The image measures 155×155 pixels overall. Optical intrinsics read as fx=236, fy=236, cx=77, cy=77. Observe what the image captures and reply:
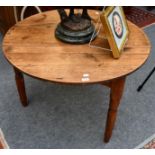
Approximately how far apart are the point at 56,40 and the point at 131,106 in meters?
0.62

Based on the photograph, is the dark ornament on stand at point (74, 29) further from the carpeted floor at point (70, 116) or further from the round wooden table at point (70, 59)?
the carpeted floor at point (70, 116)

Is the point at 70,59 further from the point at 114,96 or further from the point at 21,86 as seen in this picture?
the point at 21,86

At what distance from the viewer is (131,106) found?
4.67 feet

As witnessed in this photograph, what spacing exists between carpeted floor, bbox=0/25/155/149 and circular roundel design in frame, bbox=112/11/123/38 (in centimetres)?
52

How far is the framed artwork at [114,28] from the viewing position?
3.16 ft

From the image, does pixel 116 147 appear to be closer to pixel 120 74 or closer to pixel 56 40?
pixel 120 74

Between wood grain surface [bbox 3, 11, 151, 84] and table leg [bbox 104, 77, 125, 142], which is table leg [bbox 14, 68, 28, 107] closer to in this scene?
wood grain surface [bbox 3, 11, 151, 84]

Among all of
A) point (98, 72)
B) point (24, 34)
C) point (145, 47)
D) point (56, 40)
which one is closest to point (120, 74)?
point (98, 72)

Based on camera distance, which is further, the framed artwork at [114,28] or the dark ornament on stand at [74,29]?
the dark ornament on stand at [74,29]

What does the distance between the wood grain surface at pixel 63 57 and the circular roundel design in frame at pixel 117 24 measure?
0.27 feet

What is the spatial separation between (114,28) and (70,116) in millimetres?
581

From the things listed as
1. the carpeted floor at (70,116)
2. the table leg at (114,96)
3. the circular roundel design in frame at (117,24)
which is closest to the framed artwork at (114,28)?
the circular roundel design in frame at (117,24)

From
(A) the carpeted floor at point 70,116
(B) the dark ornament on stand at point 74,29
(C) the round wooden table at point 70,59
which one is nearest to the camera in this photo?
(C) the round wooden table at point 70,59

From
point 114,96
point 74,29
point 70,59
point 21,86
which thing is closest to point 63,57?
point 70,59
